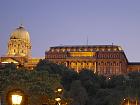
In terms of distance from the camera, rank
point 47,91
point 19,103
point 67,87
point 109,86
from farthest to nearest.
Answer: point 109,86, point 67,87, point 47,91, point 19,103

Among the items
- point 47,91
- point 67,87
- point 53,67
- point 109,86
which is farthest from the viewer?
point 53,67

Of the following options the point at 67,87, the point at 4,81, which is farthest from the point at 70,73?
the point at 4,81

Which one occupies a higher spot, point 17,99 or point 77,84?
point 77,84

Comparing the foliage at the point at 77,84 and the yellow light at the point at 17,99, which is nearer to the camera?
the yellow light at the point at 17,99

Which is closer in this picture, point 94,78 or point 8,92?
point 8,92

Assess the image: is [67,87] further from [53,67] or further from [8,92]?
[8,92]

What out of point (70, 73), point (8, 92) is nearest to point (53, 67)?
point (70, 73)

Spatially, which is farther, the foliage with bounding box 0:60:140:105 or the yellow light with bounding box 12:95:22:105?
the foliage with bounding box 0:60:140:105

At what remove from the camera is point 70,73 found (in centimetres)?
14038

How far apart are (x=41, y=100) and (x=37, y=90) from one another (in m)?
3.08

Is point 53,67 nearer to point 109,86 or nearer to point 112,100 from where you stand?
point 109,86

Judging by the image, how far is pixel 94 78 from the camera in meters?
141

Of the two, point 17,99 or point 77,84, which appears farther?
point 77,84

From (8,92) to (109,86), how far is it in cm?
11835
